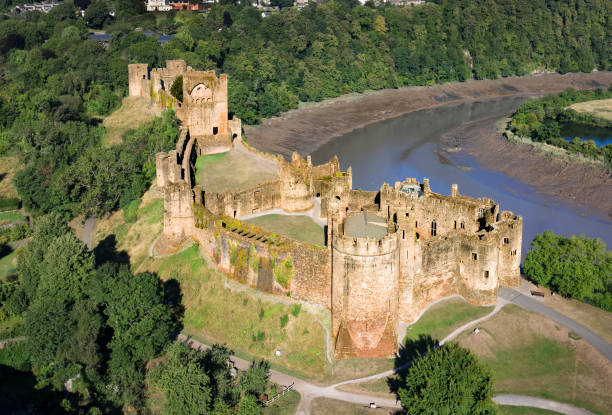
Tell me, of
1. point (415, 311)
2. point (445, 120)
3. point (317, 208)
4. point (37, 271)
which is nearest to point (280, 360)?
point (415, 311)

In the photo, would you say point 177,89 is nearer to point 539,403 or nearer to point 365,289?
point 365,289

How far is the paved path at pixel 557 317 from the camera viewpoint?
5025cm

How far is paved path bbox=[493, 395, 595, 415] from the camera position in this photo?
148ft

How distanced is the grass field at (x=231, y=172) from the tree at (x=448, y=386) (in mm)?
30864

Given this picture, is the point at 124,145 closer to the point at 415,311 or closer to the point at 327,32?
the point at 415,311

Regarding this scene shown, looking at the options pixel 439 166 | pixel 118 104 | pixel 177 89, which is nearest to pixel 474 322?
pixel 177 89

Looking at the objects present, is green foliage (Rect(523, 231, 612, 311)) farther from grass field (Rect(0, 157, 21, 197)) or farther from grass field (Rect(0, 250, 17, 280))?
grass field (Rect(0, 157, 21, 197))

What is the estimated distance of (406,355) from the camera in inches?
1949

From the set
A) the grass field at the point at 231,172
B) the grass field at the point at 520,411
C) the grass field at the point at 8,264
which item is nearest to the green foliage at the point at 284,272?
the grass field at the point at 231,172

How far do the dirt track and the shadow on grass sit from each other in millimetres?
48506

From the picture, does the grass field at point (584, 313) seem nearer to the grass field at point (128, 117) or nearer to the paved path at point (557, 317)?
the paved path at point (557, 317)

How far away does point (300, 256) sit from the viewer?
52594 mm

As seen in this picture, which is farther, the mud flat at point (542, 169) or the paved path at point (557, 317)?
the mud flat at point (542, 169)

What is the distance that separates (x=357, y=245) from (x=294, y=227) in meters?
13.9
